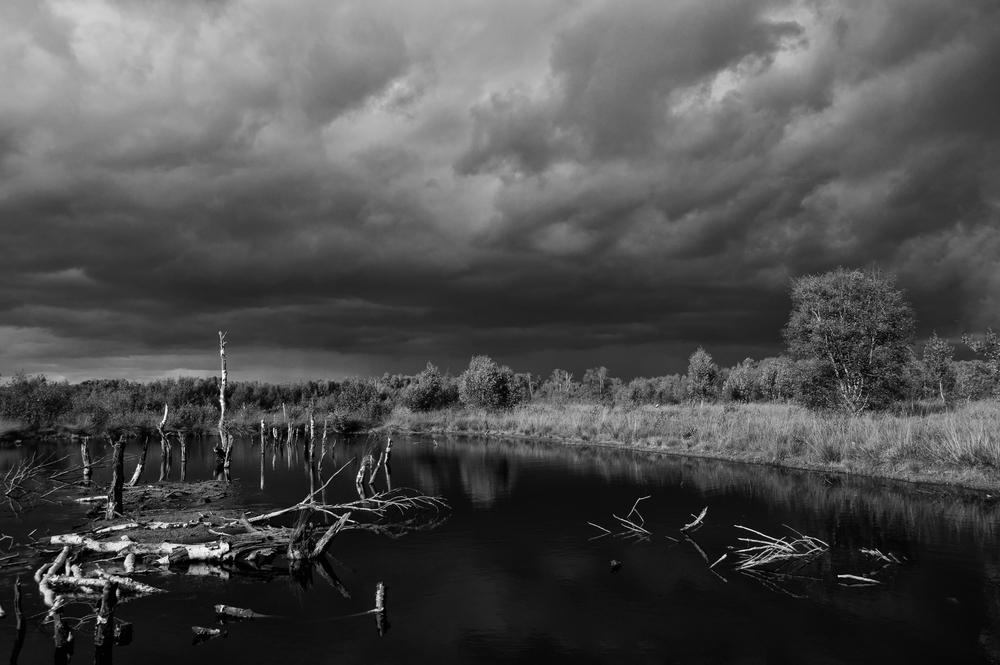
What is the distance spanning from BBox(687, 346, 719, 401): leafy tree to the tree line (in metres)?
0.15

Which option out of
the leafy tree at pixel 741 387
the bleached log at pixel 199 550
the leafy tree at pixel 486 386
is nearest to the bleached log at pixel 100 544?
the bleached log at pixel 199 550

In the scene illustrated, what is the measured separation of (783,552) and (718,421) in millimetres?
24778

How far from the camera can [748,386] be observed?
85438 mm

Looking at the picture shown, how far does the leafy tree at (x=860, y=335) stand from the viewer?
115 feet

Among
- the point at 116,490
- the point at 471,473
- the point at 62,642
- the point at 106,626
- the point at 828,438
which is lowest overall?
the point at 471,473

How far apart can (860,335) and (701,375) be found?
53766 mm

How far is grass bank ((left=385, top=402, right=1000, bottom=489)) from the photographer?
23.9m

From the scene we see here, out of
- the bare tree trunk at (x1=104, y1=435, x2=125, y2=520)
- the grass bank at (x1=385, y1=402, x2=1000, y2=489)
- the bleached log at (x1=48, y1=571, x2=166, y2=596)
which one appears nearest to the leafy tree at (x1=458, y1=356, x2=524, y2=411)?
the grass bank at (x1=385, y1=402, x2=1000, y2=489)

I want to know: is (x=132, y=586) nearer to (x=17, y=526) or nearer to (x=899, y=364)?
(x=17, y=526)

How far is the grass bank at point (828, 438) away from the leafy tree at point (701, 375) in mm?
41637

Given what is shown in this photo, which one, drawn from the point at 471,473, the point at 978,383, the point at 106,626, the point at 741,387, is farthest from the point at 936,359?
the point at 106,626

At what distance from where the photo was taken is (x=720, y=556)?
52.1 ft

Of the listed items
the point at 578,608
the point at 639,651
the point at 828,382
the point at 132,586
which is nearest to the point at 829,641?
the point at 639,651

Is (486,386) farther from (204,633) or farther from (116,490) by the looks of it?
(204,633)
